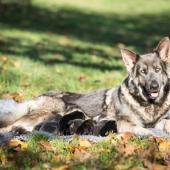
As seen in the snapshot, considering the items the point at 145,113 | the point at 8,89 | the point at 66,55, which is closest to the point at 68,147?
the point at 145,113

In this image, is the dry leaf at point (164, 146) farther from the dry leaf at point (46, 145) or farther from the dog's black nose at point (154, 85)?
the dog's black nose at point (154, 85)

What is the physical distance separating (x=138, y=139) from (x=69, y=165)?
1.47 m

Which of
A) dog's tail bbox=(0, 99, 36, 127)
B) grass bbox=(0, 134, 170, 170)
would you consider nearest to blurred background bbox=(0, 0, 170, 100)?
dog's tail bbox=(0, 99, 36, 127)

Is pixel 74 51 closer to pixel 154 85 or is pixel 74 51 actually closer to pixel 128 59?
pixel 128 59

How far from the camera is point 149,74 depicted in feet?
31.6

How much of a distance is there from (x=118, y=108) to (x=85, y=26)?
1579 centimetres

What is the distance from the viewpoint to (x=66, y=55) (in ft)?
58.7

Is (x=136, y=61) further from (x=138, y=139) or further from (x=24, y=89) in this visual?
(x=24, y=89)

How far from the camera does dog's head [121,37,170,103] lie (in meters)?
9.58

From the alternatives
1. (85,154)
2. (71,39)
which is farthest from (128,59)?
(71,39)

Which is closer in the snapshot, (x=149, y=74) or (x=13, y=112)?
(x=149, y=74)

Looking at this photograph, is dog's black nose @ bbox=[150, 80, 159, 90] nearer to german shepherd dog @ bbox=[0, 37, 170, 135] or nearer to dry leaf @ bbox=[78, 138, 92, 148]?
german shepherd dog @ bbox=[0, 37, 170, 135]

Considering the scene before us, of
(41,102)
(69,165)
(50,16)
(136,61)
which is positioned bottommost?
(69,165)

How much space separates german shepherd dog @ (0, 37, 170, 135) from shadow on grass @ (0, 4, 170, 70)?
22.2 feet
